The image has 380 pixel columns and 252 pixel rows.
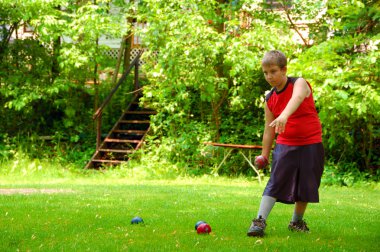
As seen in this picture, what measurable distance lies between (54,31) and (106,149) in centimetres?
301

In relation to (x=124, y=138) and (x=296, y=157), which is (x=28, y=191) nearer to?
(x=296, y=157)

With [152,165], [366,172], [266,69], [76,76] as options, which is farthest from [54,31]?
[266,69]

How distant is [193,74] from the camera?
13.8 m

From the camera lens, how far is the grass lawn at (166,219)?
5.41 metres

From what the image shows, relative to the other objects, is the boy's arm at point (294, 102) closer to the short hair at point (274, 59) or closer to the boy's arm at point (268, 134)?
the short hair at point (274, 59)

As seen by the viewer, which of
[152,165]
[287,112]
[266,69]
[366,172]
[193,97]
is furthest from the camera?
[193,97]

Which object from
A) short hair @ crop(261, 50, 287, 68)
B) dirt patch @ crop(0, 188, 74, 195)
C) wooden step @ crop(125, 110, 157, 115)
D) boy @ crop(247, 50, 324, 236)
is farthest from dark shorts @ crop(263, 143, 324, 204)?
wooden step @ crop(125, 110, 157, 115)

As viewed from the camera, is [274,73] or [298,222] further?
[298,222]

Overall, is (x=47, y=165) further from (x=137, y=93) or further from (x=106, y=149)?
(x=137, y=93)

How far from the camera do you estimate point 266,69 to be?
5.82 meters

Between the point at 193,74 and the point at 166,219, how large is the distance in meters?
7.26

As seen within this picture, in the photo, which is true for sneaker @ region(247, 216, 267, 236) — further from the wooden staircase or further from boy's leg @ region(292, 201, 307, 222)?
the wooden staircase

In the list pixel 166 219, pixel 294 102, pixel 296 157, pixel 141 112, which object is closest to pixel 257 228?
pixel 296 157

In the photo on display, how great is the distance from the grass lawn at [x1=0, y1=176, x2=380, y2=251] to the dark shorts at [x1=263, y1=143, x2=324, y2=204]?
37cm
